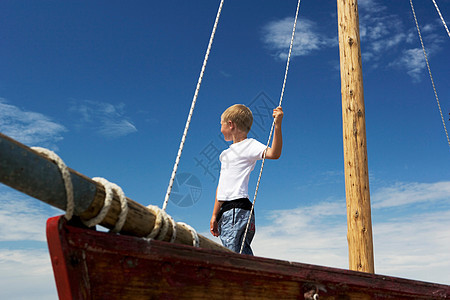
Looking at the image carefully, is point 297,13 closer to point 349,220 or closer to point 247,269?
Answer: point 349,220

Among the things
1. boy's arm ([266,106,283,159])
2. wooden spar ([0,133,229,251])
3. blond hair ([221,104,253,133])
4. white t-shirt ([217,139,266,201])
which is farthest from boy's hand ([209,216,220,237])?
wooden spar ([0,133,229,251])

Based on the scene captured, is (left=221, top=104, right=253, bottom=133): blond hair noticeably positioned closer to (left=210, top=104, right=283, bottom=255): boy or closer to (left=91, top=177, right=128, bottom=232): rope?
(left=210, top=104, right=283, bottom=255): boy

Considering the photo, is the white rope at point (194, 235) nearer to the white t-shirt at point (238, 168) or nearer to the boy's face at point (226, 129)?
the white t-shirt at point (238, 168)

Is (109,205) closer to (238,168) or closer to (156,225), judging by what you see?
(156,225)

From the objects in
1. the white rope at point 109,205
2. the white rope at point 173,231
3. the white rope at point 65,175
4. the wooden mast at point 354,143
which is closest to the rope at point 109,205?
the white rope at point 109,205

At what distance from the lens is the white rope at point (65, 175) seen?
1883 mm

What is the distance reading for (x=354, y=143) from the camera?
561 centimetres

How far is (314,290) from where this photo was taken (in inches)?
105

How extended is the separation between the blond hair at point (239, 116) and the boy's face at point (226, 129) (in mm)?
36

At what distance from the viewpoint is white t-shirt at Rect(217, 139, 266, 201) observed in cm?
430

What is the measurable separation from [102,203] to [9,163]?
0.47m

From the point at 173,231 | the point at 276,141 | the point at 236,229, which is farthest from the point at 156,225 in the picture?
the point at 276,141

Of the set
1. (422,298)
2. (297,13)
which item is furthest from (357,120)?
(422,298)

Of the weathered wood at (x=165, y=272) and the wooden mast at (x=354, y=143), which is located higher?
the wooden mast at (x=354, y=143)
